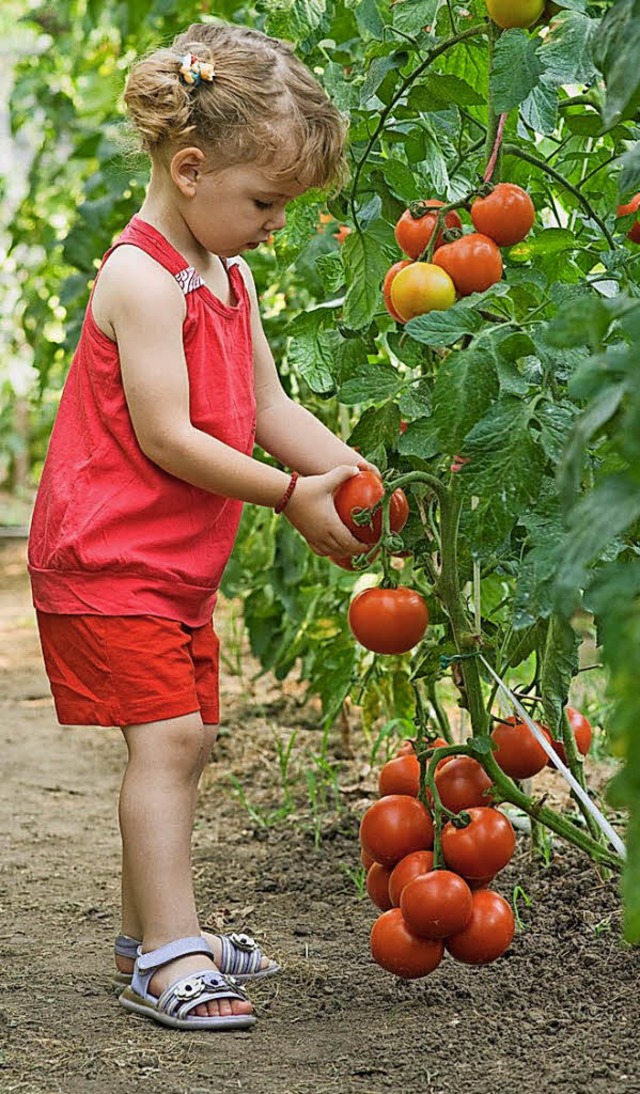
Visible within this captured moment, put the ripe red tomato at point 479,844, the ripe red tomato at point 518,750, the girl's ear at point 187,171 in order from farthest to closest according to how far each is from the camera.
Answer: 1. the girl's ear at point 187,171
2. the ripe red tomato at point 518,750
3. the ripe red tomato at point 479,844

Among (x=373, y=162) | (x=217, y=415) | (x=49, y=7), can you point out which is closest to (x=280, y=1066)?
(x=217, y=415)

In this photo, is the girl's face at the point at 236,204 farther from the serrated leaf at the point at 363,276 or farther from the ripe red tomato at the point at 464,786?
the ripe red tomato at the point at 464,786

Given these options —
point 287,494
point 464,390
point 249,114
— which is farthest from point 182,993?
point 249,114

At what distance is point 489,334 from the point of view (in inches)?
50.1

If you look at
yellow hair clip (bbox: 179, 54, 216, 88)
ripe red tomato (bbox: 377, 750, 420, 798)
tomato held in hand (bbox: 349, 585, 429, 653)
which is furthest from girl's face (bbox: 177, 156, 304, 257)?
ripe red tomato (bbox: 377, 750, 420, 798)

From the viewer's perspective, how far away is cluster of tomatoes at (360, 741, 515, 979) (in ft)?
4.76

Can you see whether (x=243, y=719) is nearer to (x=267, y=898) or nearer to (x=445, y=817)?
(x=267, y=898)

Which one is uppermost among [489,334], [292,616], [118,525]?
[489,334]

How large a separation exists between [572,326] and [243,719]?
7.71 ft

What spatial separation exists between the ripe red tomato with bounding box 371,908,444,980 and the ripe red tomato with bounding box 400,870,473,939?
0.02 metres

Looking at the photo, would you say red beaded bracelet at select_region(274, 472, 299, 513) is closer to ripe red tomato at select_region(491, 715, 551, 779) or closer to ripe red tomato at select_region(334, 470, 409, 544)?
ripe red tomato at select_region(334, 470, 409, 544)

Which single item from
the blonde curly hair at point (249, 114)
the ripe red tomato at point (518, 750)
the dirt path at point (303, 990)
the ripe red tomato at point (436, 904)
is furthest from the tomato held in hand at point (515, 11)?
the dirt path at point (303, 990)

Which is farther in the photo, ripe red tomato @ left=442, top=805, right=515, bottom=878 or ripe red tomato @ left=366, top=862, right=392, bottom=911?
ripe red tomato @ left=366, top=862, right=392, bottom=911

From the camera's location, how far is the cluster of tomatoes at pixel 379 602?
1.45m
